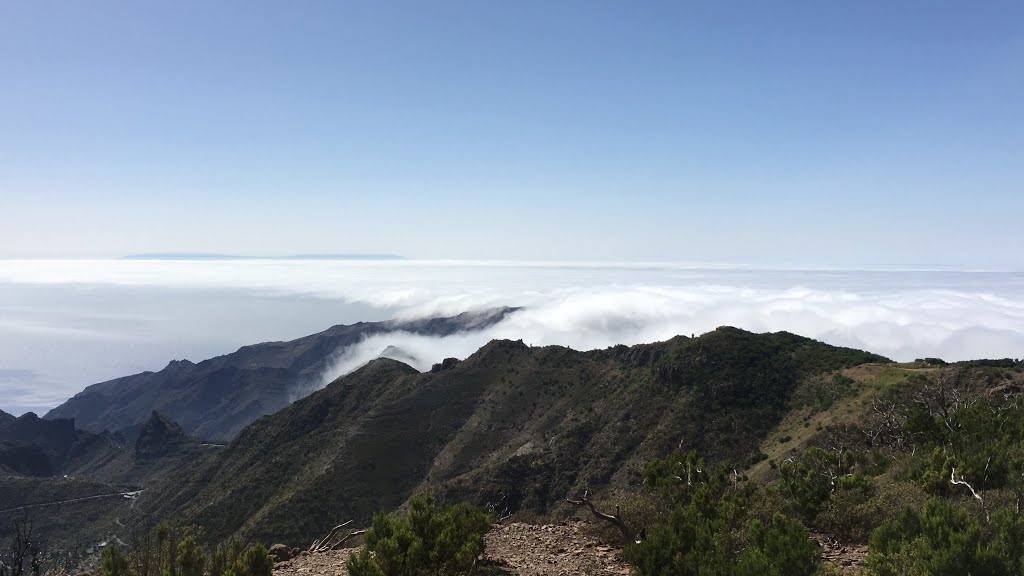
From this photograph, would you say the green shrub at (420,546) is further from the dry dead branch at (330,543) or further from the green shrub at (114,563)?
the green shrub at (114,563)

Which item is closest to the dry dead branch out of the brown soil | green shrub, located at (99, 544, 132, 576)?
green shrub, located at (99, 544, 132, 576)

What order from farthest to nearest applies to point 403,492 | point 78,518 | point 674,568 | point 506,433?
1. point 78,518
2. point 506,433
3. point 403,492
4. point 674,568

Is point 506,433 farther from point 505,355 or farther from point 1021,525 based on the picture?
point 1021,525

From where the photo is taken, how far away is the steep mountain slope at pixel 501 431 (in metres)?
57.7

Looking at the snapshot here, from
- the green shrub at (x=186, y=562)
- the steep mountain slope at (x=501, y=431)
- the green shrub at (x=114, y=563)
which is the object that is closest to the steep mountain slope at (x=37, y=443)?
the steep mountain slope at (x=501, y=431)

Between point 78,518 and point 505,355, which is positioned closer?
point 78,518

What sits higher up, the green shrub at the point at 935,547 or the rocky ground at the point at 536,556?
the green shrub at the point at 935,547

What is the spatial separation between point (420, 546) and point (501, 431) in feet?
221

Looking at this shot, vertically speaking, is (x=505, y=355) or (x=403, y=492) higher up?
(x=505, y=355)

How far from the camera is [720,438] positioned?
184 feet

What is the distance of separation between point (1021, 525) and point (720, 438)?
4824 cm

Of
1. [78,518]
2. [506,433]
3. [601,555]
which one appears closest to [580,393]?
[506,433]

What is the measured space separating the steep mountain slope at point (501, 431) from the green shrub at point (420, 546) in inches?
1612

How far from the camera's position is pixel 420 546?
1164 centimetres
